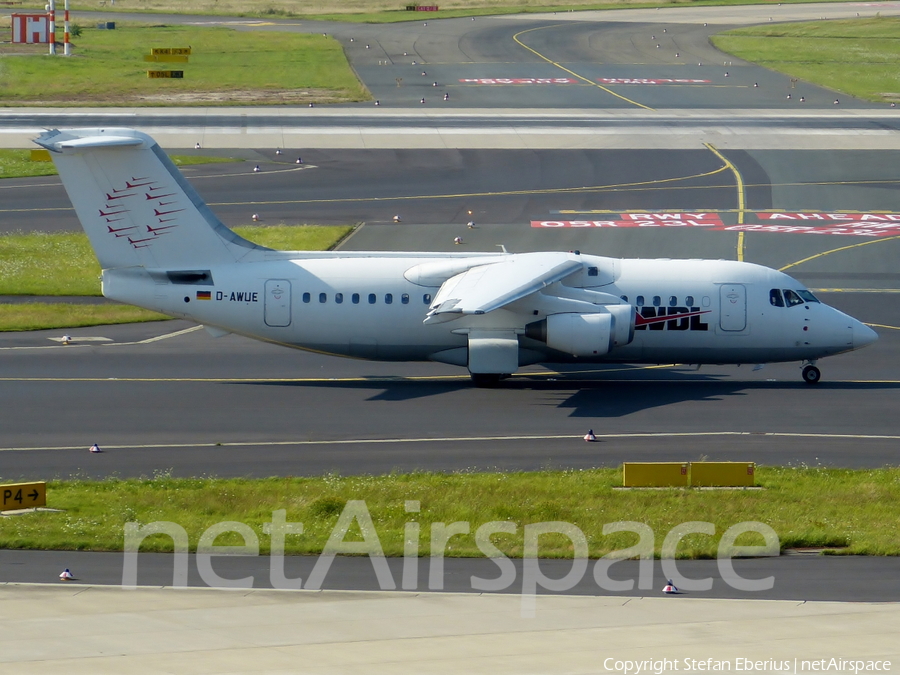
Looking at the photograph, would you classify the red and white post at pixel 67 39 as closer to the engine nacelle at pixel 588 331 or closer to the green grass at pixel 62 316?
the green grass at pixel 62 316

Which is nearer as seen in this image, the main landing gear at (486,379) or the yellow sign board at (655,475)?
the yellow sign board at (655,475)

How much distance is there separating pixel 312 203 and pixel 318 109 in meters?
25.5

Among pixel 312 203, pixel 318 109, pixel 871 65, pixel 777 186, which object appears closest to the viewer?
pixel 312 203

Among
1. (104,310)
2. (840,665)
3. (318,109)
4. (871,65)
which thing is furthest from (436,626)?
(871,65)

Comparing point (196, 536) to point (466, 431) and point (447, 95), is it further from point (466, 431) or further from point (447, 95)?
point (447, 95)

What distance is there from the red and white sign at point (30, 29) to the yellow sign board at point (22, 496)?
90029mm

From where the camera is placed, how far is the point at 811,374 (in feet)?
117

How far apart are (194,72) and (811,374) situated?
7092 centimetres

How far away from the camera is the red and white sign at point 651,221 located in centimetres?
5494

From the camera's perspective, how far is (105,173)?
34062 mm

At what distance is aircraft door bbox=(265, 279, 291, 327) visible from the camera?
34469 millimetres

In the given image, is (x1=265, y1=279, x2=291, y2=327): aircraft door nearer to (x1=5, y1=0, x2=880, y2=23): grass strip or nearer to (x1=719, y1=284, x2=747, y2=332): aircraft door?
(x1=719, y1=284, x2=747, y2=332): aircraft door

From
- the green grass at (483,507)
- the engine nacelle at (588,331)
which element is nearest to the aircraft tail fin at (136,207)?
the engine nacelle at (588,331)

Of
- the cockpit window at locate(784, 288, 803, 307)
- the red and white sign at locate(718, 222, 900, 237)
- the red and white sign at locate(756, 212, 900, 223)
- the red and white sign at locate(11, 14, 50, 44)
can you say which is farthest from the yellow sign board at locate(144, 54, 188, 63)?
the cockpit window at locate(784, 288, 803, 307)
